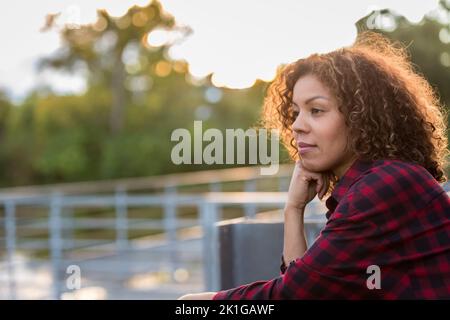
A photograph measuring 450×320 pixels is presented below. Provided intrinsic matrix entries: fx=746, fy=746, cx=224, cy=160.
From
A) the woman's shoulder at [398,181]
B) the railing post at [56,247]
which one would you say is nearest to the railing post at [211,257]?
the woman's shoulder at [398,181]

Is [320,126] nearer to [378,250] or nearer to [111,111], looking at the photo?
[378,250]

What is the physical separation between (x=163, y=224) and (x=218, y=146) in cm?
589

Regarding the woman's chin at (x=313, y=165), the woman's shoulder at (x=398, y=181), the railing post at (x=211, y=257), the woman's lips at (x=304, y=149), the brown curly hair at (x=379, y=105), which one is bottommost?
the railing post at (x=211, y=257)

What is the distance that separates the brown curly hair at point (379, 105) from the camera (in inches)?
56.4

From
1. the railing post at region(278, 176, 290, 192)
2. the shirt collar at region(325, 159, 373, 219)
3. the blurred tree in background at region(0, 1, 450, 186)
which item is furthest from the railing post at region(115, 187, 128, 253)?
the blurred tree in background at region(0, 1, 450, 186)

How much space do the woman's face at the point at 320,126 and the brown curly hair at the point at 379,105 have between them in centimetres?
2

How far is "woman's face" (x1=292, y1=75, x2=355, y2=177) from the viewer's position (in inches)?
57.2

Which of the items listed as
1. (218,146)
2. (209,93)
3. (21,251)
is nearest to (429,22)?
(218,146)

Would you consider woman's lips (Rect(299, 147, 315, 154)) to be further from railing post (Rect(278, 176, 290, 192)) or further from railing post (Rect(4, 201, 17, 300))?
railing post (Rect(278, 176, 290, 192))

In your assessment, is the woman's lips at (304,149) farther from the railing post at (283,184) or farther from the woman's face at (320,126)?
the railing post at (283,184)

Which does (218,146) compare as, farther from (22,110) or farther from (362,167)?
(22,110)

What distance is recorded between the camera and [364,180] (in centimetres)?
130

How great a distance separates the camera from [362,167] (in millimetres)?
1414

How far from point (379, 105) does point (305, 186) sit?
11.3 inches
